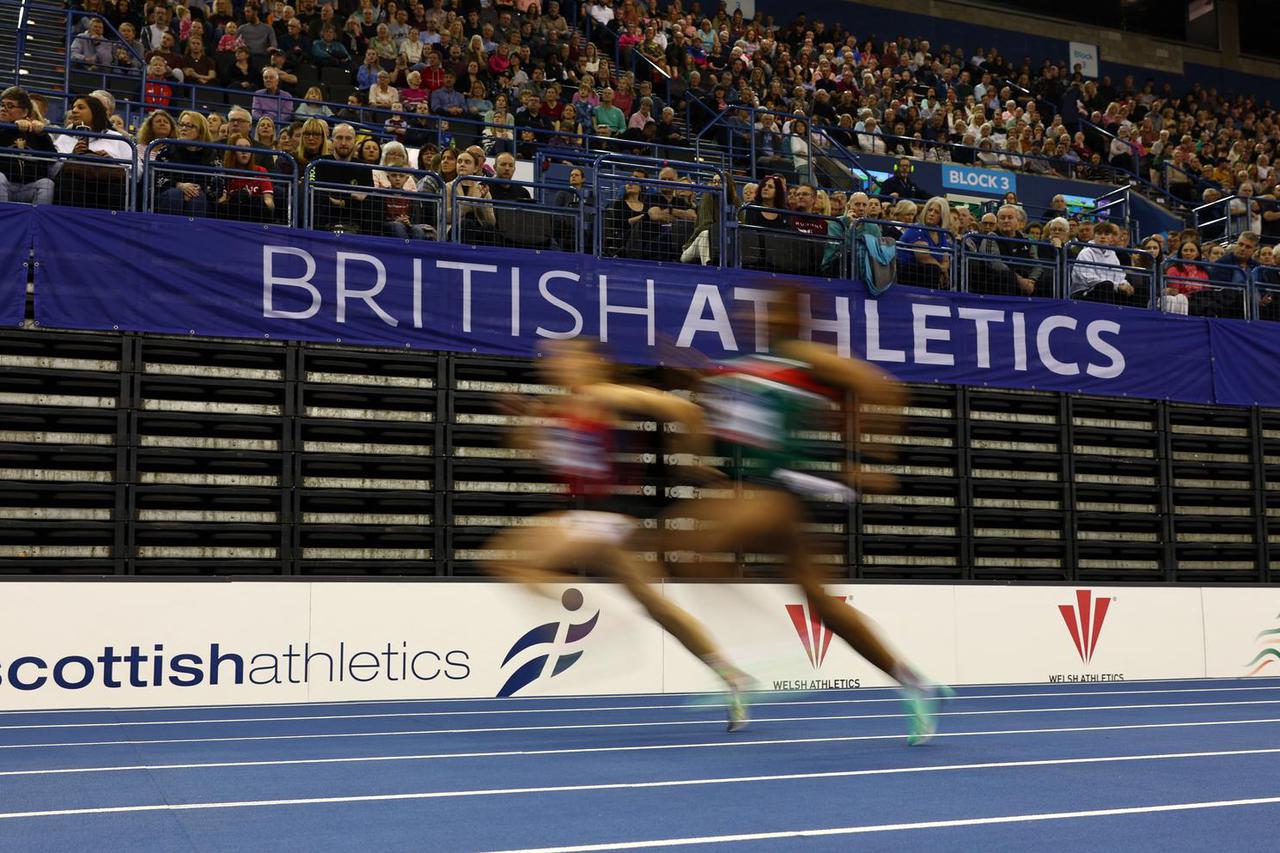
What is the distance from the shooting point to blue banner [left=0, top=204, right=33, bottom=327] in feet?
35.1

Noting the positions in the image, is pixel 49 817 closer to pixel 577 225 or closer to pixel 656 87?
pixel 577 225

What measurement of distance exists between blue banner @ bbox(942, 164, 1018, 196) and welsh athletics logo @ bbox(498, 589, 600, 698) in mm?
12908

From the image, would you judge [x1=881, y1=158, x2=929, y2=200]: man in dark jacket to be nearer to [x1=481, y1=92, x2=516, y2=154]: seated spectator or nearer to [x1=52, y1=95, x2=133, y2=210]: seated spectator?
[x1=481, y1=92, x2=516, y2=154]: seated spectator

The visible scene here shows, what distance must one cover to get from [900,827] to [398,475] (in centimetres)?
792

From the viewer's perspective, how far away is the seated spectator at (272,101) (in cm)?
1484

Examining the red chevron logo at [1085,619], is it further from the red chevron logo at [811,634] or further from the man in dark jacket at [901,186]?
the man in dark jacket at [901,186]

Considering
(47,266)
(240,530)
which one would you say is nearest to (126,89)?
(47,266)

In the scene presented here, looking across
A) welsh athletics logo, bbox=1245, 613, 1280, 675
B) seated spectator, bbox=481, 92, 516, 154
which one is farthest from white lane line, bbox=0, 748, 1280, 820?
seated spectator, bbox=481, 92, 516, 154

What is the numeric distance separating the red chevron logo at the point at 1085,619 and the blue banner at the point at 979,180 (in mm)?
9954

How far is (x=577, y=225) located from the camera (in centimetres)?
1293

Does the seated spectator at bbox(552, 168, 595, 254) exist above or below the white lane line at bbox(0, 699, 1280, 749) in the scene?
above

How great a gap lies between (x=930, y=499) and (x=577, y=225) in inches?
187

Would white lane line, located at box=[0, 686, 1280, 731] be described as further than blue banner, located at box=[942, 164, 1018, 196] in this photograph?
No

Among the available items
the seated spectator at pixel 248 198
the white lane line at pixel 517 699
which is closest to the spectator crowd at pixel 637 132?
the seated spectator at pixel 248 198
